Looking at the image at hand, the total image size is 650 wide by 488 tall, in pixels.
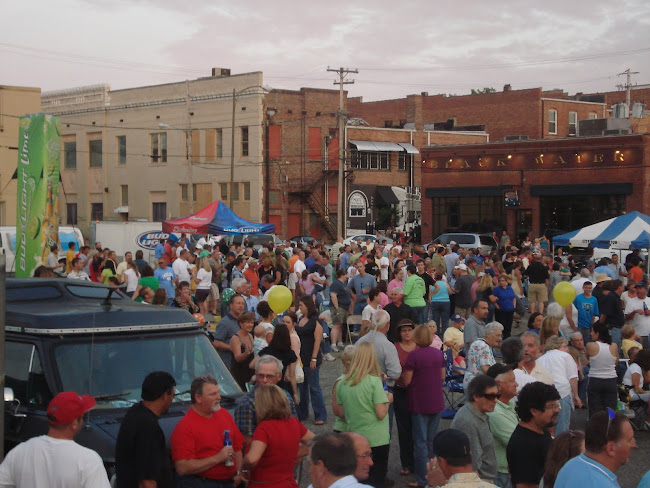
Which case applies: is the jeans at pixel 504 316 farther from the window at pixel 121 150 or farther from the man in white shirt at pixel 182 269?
the window at pixel 121 150

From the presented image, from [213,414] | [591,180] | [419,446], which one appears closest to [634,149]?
[591,180]

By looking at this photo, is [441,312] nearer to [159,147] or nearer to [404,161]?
[404,161]

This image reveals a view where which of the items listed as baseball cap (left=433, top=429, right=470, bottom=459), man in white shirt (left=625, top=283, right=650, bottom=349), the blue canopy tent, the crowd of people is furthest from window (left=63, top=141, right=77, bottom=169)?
baseball cap (left=433, top=429, right=470, bottom=459)

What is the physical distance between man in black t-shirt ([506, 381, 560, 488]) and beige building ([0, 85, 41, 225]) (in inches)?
1586

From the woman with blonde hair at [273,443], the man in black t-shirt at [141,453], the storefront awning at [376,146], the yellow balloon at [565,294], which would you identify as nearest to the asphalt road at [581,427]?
the yellow balloon at [565,294]

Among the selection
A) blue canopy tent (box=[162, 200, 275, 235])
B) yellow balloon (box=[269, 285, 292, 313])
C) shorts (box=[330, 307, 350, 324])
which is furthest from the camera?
blue canopy tent (box=[162, 200, 275, 235])

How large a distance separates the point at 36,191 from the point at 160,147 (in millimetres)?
40010

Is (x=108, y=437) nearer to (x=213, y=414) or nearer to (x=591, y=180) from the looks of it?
(x=213, y=414)

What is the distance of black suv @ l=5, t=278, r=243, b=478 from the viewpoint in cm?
654

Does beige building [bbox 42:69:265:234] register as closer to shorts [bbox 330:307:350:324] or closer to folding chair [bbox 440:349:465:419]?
shorts [bbox 330:307:350:324]

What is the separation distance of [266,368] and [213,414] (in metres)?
0.75

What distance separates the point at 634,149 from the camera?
42.8m

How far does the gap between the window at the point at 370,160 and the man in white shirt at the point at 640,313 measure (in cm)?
3991

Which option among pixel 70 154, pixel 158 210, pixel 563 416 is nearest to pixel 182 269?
pixel 563 416
